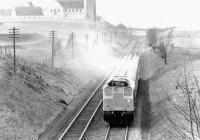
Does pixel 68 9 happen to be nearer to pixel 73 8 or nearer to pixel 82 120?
pixel 73 8

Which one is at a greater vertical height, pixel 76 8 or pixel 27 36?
pixel 76 8

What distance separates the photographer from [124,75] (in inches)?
1196

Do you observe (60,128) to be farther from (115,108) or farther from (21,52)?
(21,52)

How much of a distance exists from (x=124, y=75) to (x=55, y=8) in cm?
12423

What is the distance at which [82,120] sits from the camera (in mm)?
31406

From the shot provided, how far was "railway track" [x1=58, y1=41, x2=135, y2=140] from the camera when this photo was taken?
1068 inches

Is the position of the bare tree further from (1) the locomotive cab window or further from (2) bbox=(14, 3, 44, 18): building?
(2) bbox=(14, 3, 44, 18): building

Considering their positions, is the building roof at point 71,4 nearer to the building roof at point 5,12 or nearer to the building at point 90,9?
the building at point 90,9

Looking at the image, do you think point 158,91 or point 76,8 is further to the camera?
point 76,8

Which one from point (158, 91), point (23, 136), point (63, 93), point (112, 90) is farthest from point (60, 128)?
point (158, 91)

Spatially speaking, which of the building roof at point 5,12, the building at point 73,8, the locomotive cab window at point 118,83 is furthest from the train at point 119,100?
the building roof at point 5,12

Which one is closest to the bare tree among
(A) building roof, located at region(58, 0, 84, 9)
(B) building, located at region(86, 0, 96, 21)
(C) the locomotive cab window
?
(C) the locomotive cab window

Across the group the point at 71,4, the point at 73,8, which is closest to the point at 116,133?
the point at 73,8

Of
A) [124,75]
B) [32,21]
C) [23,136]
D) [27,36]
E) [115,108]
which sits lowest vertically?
[23,136]
